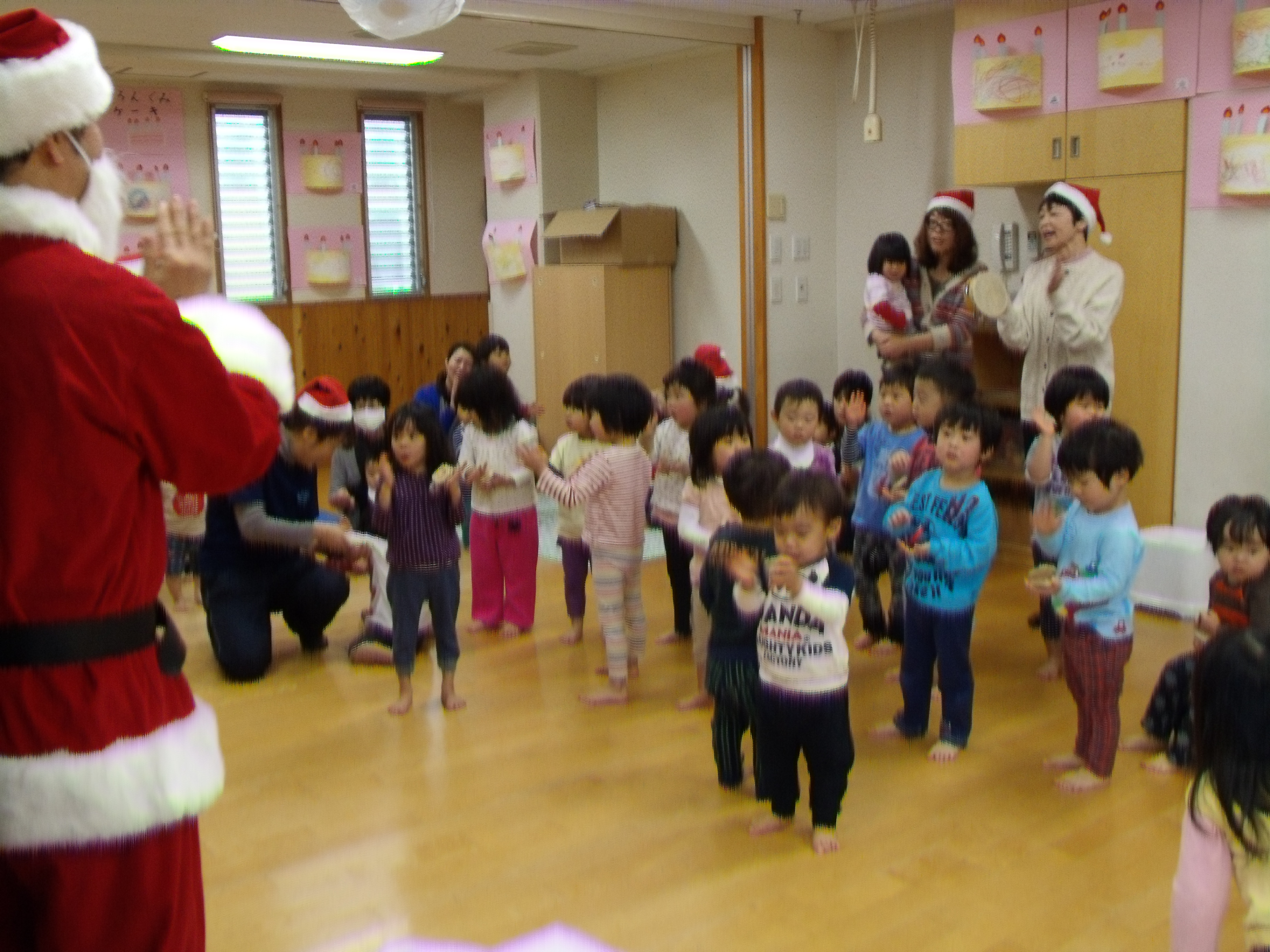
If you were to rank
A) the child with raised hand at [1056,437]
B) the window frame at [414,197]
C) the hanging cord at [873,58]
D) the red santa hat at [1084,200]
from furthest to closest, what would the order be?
the window frame at [414,197], the hanging cord at [873,58], the red santa hat at [1084,200], the child with raised hand at [1056,437]

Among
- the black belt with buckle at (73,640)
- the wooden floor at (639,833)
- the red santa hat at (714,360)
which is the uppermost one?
the red santa hat at (714,360)

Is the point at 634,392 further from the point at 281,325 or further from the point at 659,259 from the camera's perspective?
the point at 281,325

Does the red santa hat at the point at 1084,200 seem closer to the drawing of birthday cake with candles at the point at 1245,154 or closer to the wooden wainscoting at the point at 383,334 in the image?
the drawing of birthday cake with candles at the point at 1245,154

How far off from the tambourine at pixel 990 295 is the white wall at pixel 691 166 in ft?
5.91

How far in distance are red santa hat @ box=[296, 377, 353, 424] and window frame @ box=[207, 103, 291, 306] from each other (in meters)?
4.04

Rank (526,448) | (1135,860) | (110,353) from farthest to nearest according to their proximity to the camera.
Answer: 1. (526,448)
2. (1135,860)
3. (110,353)

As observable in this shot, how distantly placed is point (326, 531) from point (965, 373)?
6.60 ft

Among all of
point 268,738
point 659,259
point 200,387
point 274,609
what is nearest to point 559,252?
point 659,259

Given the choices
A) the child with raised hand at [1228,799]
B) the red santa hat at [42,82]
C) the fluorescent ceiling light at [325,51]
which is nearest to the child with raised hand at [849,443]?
the child with raised hand at [1228,799]

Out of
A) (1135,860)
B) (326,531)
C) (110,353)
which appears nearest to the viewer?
(110,353)

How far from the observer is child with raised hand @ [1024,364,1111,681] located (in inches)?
136

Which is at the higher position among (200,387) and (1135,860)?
(200,387)

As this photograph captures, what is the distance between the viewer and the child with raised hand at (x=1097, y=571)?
2.95 m

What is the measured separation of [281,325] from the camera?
7.96m
